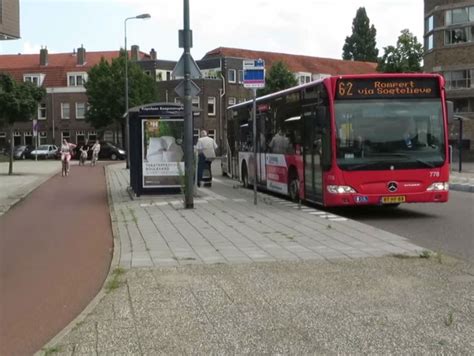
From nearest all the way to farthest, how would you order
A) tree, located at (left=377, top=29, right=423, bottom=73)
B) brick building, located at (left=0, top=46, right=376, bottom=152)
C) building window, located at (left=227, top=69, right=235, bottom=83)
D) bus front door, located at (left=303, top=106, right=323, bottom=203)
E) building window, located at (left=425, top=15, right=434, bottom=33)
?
bus front door, located at (left=303, top=106, right=323, bottom=203)
tree, located at (left=377, top=29, right=423, bottom=73)
building window, located at (left=425, top=15, right=434, bottom=33)
brick building, located at (left=0, top=46, right=376, bottom=152)
building window, located at (left=227, top=69, right=235, bottom=83)

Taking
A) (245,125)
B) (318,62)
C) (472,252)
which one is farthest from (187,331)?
(318,62)

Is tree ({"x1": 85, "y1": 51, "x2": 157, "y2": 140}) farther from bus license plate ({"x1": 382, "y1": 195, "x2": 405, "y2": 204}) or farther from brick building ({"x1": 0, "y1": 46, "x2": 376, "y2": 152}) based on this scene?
bus license plate ({"x1": 382, "y1": 195, "x2": 405, "y2": 204})

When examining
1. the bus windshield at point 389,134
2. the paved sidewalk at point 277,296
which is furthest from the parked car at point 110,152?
the paved sidewalk at point 277,296

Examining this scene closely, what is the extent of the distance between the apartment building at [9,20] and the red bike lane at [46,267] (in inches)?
286

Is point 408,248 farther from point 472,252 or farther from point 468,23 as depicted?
point 468,23

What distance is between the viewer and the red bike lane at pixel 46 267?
225 inches

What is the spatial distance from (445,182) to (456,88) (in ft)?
119

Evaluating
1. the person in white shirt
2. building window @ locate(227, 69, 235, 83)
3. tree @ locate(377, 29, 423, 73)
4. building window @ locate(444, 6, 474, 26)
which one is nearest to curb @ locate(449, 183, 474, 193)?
the person in white shirt

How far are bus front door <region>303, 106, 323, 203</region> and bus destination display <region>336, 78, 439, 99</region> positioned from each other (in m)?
0.87

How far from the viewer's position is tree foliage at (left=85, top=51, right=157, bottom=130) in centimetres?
6384

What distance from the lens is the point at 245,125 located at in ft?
70.7

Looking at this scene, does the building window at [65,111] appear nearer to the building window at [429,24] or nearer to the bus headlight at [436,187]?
the building window at [429,24]

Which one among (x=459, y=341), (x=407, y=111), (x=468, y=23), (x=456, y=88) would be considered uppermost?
(x=468, y=23)

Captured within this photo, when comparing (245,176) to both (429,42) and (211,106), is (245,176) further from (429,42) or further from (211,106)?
(211,106)
